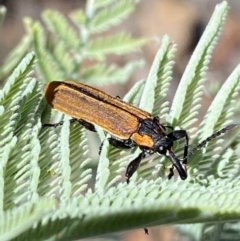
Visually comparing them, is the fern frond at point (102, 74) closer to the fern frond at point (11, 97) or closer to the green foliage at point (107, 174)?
the green foliage at point (107, 174)

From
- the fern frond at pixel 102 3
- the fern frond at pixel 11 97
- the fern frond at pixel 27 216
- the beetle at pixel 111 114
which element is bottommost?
the fern frond at pixel 27 216

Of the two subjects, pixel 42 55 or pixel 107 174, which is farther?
pixel 42 55

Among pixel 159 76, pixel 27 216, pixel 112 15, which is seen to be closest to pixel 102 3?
pixel 112 15

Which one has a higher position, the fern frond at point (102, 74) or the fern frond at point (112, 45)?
the fern frond at point (112, 45)

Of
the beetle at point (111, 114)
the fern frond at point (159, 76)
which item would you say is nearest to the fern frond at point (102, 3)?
the beetle at point (111, 114)

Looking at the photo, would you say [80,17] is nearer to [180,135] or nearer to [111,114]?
[111,114]

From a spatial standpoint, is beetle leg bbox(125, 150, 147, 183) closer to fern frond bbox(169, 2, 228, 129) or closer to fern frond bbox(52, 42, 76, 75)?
fern frond bbox(169, 2, 228, 129)

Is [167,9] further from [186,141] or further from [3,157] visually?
[3,157]

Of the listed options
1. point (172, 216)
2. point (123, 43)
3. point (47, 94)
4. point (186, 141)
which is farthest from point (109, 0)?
point (172, 216)
